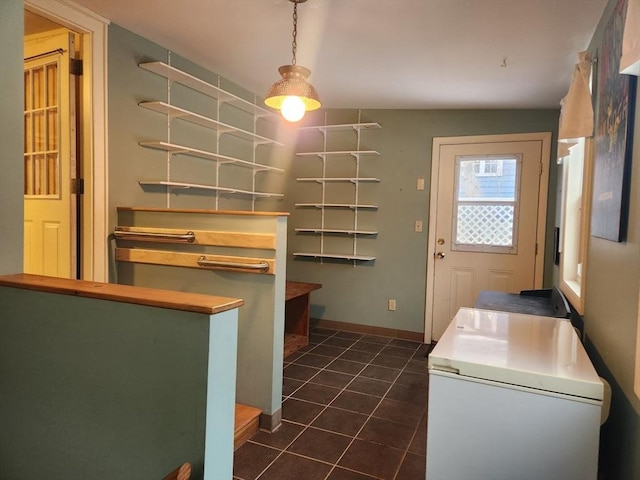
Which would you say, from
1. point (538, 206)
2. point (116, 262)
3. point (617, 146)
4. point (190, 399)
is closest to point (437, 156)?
point (538, 206)

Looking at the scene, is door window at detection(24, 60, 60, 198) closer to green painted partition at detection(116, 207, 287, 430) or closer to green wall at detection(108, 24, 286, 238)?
green wall at detection(108, 24, 286, 238)

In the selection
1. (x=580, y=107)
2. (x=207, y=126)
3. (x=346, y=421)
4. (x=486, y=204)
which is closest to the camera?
(x=580, y=107)

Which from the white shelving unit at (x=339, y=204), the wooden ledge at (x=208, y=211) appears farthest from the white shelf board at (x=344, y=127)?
the wooden ledge at (x=208, y=211)

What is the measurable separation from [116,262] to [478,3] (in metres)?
2.54

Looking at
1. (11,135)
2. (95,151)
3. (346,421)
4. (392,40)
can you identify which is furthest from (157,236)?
(392,40)


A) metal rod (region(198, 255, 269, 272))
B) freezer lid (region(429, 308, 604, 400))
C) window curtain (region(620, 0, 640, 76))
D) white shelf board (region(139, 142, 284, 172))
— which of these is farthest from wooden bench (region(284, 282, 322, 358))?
Answer: window curtain (region(620, 0, 640, 76))

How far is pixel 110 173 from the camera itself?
2.63 metres

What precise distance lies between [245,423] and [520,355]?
5.04 ft

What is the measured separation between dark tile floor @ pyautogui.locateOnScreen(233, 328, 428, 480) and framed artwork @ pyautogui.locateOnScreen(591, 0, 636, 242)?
56.6 inches

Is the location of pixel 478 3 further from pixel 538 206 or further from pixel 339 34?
pixel 538 206

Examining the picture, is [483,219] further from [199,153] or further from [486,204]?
[199,153]

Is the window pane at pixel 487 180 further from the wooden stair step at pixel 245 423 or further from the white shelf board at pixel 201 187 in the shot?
the wooden stair step at pixel 245 423

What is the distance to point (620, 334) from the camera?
1339 mm

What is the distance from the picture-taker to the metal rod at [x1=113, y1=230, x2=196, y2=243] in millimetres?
2418
